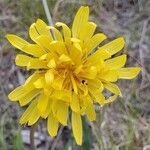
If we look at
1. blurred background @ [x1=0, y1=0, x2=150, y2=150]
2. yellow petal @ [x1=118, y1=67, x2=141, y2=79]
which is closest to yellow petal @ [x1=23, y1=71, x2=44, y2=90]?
yellow petal @ [x1=118, y1=67, x2=141, y2=79]

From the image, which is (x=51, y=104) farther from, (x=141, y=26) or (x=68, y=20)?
(x=141, y=26)

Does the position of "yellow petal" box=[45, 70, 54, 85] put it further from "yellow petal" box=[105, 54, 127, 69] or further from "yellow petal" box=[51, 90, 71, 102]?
"yellow petal" box=[105, 54, 127, 69]

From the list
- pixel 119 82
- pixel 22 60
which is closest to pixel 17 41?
pixel 22 60

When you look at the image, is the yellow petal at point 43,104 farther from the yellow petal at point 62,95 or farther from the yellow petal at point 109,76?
the yellow petal at point 109,76

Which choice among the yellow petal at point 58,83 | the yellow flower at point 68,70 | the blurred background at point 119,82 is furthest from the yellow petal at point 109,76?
the blurred background at point 119,82

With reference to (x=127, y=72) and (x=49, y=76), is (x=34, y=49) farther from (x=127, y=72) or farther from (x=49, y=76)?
(x=127, y=72)

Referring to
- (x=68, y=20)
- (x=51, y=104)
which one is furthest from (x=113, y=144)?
(x=51, y=104)
